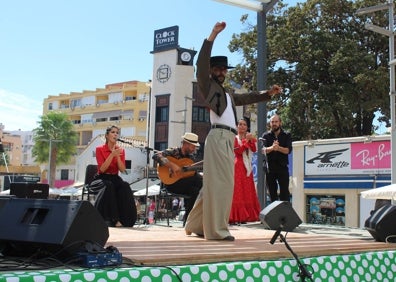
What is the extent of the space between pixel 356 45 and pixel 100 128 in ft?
145

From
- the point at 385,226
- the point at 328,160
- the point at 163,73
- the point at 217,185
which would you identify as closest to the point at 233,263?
the point at 217,185

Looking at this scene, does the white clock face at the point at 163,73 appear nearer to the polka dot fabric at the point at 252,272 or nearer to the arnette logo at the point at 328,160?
the arnette logo at the point at 328,160

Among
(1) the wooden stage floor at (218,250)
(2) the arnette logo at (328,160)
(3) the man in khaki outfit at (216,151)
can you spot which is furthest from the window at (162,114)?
(1) the wooden stage floor at (218,250)

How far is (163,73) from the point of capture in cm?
4781

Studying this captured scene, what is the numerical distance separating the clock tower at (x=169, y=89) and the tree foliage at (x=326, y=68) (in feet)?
58.7

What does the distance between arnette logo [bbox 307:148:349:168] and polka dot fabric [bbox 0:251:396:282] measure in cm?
1993

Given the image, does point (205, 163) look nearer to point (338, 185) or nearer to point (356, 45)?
point (338, 185)

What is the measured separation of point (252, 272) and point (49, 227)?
4.38 feet

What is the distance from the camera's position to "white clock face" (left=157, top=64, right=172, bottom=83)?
1861 inches

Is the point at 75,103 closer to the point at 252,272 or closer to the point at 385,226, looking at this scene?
the point at 385,226

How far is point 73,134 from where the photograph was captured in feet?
178

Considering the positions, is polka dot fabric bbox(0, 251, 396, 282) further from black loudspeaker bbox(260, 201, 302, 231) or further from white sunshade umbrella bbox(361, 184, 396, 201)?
white sunshade umbrella bbox(361, 184, 396, 201)

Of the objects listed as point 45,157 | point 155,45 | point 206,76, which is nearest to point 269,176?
point 206,76

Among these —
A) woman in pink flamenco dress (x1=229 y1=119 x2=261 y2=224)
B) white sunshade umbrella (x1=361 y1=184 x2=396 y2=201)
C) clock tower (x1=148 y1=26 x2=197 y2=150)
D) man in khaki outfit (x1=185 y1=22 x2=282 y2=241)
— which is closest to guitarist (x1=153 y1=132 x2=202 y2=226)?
woman in pink flamenco dress (x1=229 y1=119 x2=261 y2=224)
